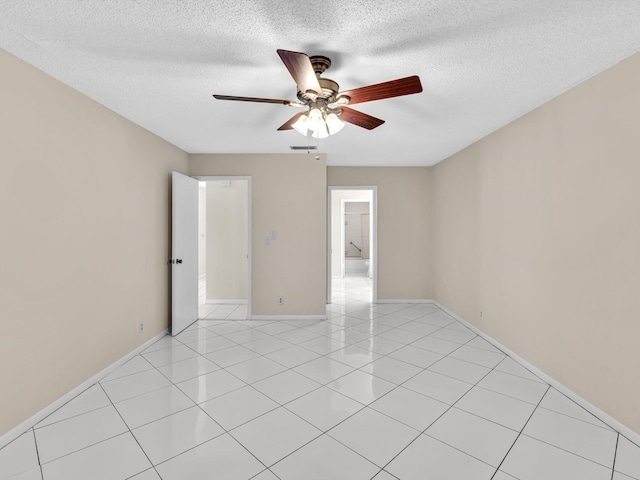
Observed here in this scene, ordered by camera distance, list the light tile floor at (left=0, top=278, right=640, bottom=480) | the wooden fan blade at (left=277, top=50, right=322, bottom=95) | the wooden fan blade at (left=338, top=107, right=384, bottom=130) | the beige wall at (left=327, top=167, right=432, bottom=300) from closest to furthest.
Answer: the wooden fan blade at (left=277, top=50, right=322, bottom=95)
the light tile floor at (left=0, top=278, right=640, bottom=480)
the wooden fan blade at (left=338, top=107, right=384, bottom=130)
the beige wall at (left=327, top=167, right=432, bottom=300)

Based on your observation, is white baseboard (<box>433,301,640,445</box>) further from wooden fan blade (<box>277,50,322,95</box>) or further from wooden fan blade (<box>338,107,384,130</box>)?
wooden fan blade (<box>277,50,322,95</box>)

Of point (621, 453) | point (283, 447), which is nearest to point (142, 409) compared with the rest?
point (283, 447)

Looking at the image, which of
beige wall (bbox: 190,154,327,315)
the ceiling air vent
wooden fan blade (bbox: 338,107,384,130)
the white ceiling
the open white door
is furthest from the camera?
beige wall (bbox: 190,154,327,315)

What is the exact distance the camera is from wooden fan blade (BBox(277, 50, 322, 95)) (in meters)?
1.49

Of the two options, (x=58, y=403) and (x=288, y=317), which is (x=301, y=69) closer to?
(x=58, y=403)

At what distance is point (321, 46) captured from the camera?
1890 millimetres

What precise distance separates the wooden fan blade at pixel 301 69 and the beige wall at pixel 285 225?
2.77 metres

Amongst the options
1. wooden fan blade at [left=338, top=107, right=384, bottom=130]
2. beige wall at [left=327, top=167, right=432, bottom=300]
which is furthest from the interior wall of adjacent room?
wooden fan blade at [left=338, top=107, right=384, bottom=130]

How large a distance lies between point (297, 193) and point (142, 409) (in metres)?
3.21

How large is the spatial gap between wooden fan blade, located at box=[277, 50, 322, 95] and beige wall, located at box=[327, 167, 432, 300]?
12.6ft

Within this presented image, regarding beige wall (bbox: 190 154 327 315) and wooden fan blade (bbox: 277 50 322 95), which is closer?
wooden fan blade (bbox: 277 50 322 95)

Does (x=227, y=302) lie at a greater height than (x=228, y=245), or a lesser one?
lesser

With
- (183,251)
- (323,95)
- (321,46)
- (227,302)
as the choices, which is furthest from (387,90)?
(227,302)

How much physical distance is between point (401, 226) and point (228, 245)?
3.21m
